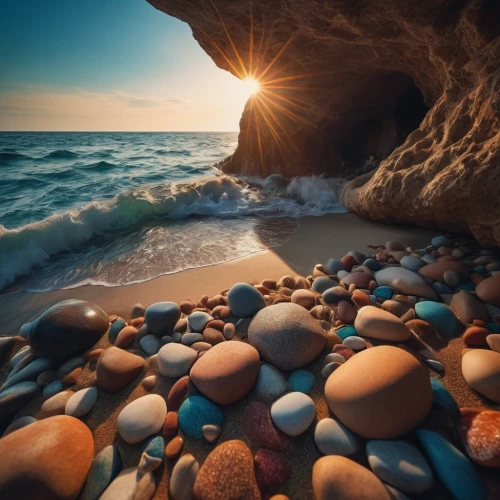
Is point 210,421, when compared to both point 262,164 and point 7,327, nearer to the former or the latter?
point 7,327

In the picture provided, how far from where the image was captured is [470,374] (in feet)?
3.55

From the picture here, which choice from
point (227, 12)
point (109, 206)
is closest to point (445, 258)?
point (227, 12)

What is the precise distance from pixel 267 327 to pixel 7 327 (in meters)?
2.41

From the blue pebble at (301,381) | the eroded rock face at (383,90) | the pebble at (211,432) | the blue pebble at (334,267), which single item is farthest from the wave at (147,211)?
the blue pebble at (301,381)

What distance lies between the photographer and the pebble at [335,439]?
88 cm

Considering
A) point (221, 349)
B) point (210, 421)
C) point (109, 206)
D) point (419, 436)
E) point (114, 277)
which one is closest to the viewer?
point (419, 436)

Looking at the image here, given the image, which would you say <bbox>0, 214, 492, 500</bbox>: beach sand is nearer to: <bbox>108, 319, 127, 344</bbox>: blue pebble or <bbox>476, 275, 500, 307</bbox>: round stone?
<bbox>108, 319, 127, 344</bbox>: blue pebble

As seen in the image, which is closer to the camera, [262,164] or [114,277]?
[114,277]

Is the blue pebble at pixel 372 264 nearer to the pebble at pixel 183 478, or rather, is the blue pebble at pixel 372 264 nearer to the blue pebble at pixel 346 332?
the blue pebble at pixel 346 332

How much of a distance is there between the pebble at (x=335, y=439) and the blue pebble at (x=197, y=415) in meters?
0.41

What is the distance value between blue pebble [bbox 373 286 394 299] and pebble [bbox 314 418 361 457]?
101 centimetres

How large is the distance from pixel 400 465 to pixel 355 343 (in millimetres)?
557

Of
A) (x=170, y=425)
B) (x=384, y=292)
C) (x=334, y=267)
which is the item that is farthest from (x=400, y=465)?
(x=334, y=267)

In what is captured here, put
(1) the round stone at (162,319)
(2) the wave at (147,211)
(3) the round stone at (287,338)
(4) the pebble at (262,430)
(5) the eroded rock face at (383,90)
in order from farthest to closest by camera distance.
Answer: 1. (2) the wave at (147,211)
2. (5) the eroded rock face at (383,90)
3. (1) the round stone at (162,319)
4. (3) the round stone at (287,338)
5. (4) the pebble at (262,430)
